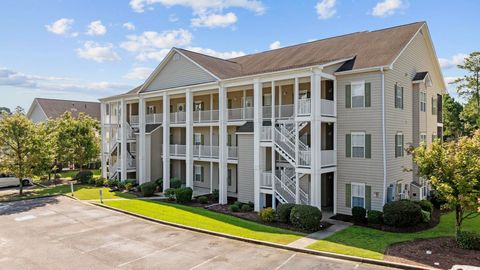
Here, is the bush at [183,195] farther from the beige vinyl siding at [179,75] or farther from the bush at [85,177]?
the bush at [85,177]

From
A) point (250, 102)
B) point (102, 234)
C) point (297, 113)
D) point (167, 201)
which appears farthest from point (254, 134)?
point (102, 234)

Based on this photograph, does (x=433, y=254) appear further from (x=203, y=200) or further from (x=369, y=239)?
(x=203, y=200)

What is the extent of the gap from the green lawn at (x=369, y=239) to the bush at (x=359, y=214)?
992 mm

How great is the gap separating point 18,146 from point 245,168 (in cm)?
1900

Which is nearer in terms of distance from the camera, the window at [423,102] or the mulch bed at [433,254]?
the mulch bed at [433,254]

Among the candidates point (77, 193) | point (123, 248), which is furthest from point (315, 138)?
point (77, 193)

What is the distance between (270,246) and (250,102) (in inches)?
563

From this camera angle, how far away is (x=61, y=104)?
60000 mm

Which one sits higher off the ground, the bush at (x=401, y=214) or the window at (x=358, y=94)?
the window at (x=358, y=94)

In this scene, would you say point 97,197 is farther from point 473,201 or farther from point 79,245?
point 473,201

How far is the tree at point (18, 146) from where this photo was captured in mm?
27500

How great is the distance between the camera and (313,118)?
19750mm

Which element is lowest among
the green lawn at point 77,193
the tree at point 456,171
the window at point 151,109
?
A: the green lawn at point 77,193

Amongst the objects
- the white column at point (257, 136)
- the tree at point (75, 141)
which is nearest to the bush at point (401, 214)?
the white column at point (257, 136)
